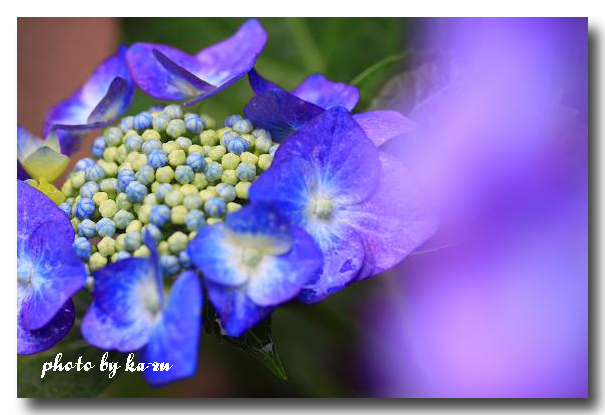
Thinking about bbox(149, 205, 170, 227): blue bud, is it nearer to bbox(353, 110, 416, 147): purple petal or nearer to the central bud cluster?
the central bud cluster

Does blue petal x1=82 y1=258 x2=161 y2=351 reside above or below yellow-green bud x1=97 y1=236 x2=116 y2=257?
below

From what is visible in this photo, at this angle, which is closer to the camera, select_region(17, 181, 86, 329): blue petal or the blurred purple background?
select_region(17, 181, 86, 329): blue petal

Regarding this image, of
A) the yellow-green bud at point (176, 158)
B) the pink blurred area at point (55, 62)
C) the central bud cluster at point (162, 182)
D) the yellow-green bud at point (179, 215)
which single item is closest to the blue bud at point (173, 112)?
the central bud cluster at point (162, 182)

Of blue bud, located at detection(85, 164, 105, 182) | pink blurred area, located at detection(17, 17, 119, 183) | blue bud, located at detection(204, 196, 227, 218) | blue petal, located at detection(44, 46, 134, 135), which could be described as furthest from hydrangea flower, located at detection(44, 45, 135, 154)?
pink blurred area, located at detection(17, 17, 119, 183)

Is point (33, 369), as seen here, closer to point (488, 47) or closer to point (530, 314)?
point (530, 314)

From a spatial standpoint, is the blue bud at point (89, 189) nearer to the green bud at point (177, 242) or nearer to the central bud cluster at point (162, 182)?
the central bud cluster at point (162, 182)
